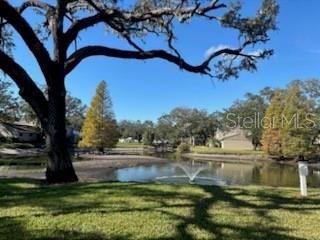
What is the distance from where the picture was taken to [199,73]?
12.9m

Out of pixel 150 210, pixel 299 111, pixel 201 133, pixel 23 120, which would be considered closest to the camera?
pixel 150 210

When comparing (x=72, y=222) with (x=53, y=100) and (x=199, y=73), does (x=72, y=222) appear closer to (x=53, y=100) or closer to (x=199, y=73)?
(x=53, y=100)

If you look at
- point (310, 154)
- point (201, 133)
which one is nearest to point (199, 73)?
point (310, 154)

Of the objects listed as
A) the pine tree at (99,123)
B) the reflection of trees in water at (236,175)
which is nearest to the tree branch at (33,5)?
the reflection of trees in water at (236,175)

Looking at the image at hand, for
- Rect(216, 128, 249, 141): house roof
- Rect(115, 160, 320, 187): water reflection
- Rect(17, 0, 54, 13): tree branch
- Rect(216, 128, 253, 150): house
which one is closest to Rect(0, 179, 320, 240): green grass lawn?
Rect(17, 0, 54, 13): tree branch

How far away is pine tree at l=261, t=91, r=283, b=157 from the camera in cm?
5606

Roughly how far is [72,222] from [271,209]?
3.34 meters

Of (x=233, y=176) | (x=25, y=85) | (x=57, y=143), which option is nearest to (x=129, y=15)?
(x=25, y=85)

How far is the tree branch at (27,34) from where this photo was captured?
9875mm

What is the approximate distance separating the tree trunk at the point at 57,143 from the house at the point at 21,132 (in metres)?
47.1

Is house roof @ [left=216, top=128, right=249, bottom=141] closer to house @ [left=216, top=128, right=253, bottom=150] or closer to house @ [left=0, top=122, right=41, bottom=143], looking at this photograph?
house @ [left=216, top=128, right=253, bottom=150]

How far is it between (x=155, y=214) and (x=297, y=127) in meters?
49.3

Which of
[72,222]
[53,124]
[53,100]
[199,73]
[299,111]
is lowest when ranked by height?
[72,222]

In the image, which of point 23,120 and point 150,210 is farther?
point 23,120
